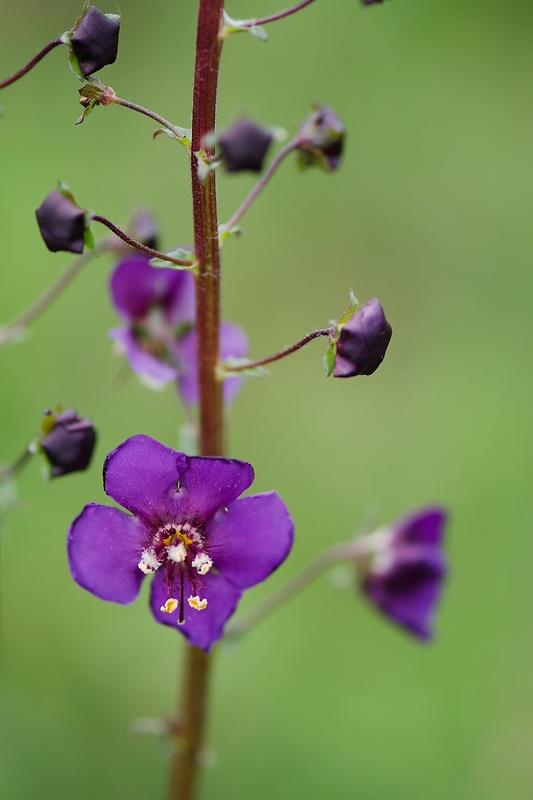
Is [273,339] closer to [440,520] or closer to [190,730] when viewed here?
[440,520]

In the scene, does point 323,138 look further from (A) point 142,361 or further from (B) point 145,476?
(B) point 145,476

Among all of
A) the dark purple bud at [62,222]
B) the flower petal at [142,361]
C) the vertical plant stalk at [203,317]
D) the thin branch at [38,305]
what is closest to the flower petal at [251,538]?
the vertical plant stalk at [203,317]

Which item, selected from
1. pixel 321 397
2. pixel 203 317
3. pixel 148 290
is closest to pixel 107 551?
pixel 203 317

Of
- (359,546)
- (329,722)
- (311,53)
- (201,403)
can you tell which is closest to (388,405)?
(329,722)

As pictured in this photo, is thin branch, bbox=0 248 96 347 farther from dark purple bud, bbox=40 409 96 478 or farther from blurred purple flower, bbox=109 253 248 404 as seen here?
dark purple bud, bbox=40 409 96 478

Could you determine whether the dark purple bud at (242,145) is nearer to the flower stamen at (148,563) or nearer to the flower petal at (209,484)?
the flower petal at (209,484)

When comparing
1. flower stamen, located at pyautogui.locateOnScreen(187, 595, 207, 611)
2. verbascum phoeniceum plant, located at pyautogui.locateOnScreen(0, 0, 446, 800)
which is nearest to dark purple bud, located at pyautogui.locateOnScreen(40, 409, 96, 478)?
verbascum phoeniceum plant, located at pyautogui.locateOnScreen(0, 0, 446, 800)
